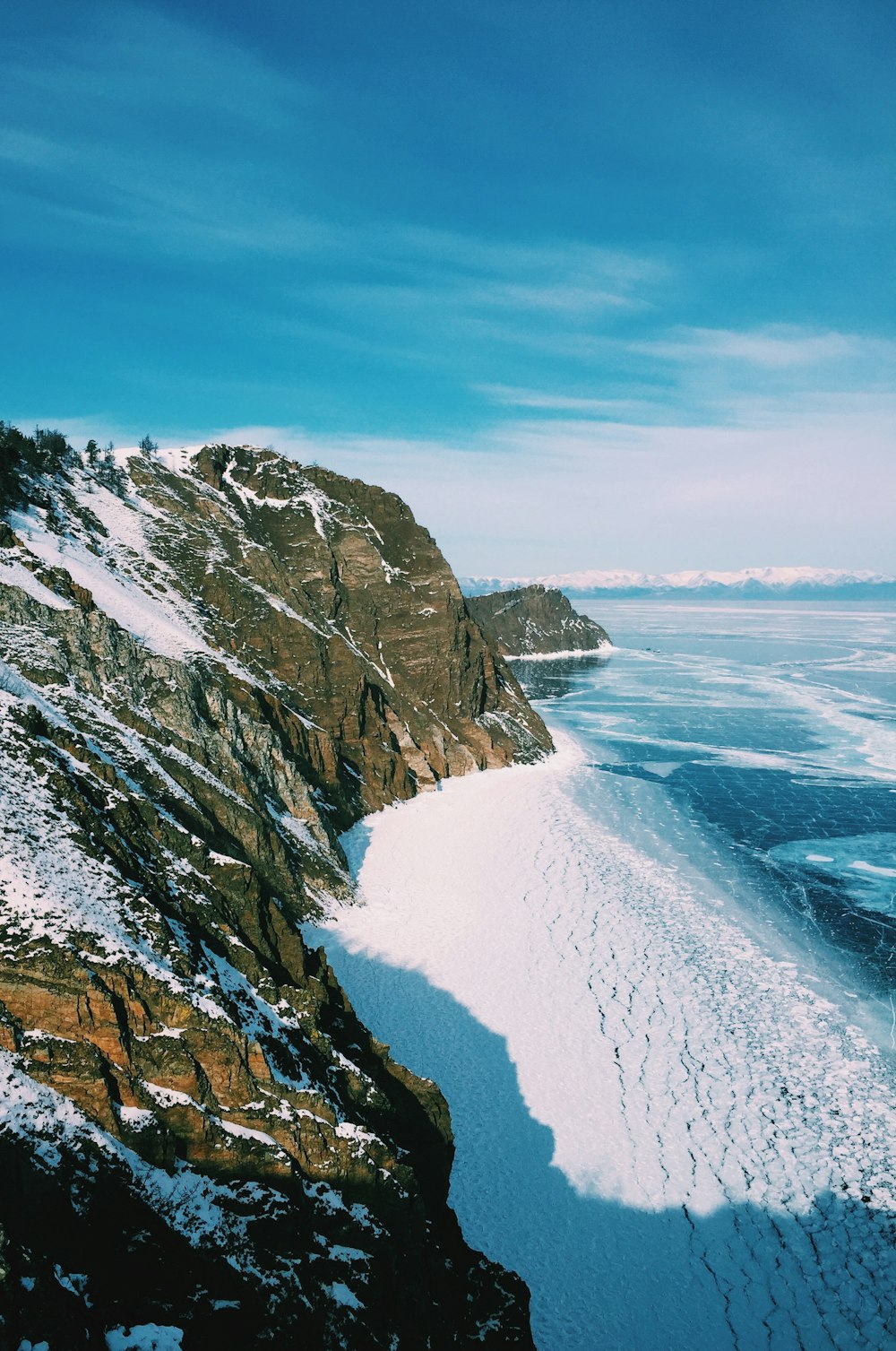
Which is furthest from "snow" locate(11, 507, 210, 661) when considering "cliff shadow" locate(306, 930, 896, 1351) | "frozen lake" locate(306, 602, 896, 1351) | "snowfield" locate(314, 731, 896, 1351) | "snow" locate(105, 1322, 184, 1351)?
"snow" locate(105, 1322, 184, 1351)

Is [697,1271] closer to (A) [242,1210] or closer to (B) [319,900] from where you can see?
(A) [242,1210]

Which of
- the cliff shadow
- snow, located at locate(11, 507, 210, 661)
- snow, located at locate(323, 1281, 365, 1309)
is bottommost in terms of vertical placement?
the cliff shadow

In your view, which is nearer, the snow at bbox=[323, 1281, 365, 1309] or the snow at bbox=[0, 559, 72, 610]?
the snow at bbox=[323, 1281, 365, 1309]

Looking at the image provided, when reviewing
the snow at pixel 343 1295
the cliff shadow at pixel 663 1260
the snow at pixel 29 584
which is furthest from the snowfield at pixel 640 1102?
the snow at pixel 29 584

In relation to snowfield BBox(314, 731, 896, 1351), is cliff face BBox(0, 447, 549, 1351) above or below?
above

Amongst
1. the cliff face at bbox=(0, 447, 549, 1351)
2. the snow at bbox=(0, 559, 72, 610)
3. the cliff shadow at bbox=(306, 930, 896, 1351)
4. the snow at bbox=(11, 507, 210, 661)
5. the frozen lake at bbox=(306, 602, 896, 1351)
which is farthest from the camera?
the snow at bbox=(11, 507, 210, 661)

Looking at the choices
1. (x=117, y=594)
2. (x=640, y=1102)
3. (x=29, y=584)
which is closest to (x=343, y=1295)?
A: (x=640, y=1102)

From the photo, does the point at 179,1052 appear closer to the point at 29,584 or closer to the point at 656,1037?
the point at 656,1037

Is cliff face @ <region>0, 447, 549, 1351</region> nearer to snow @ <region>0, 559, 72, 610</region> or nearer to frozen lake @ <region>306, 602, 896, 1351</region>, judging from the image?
snow @ <region>0, 559, 72, 610</region>
